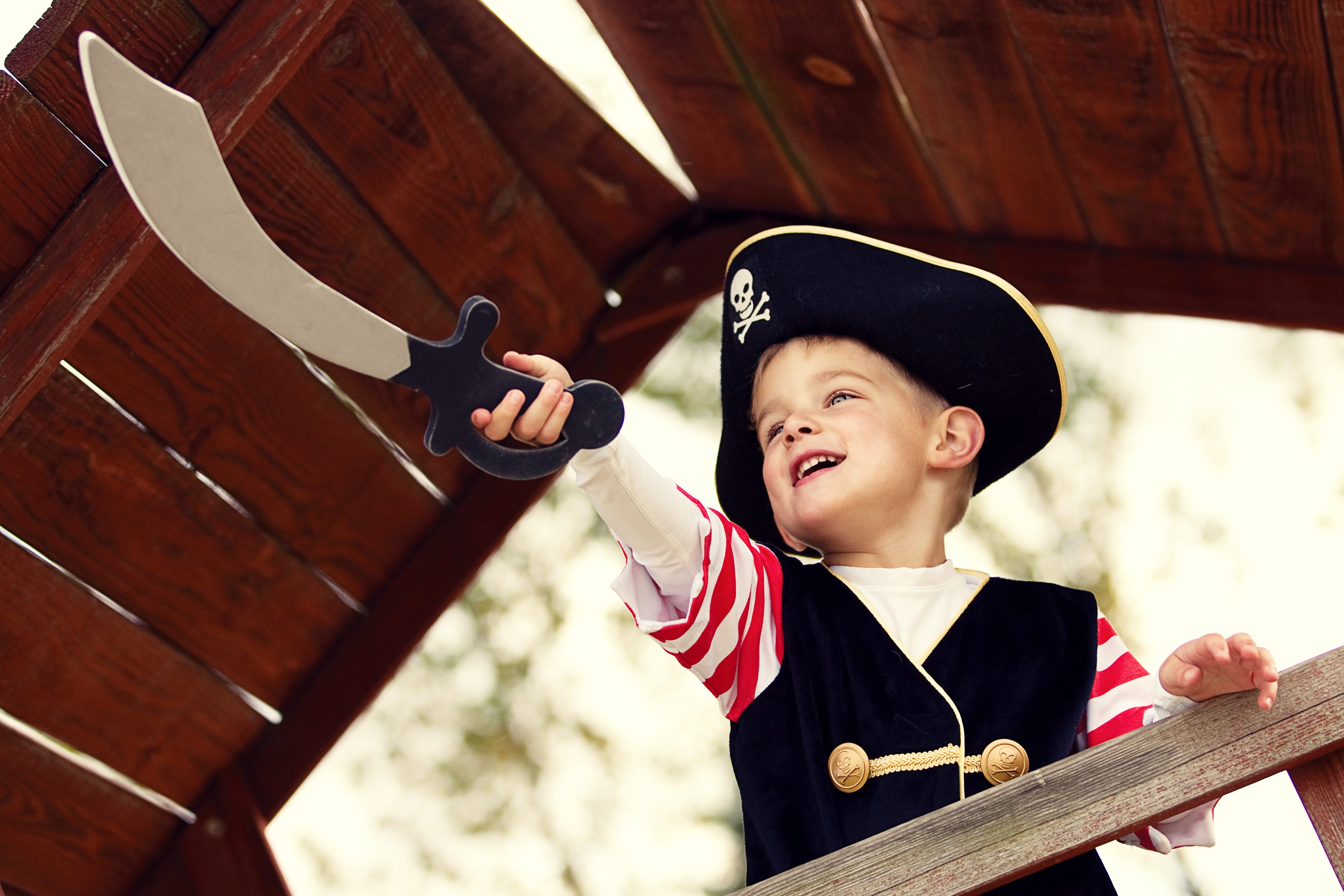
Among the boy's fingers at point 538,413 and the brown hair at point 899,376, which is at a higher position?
the brown hair at point 899,376

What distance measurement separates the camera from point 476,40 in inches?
87.3

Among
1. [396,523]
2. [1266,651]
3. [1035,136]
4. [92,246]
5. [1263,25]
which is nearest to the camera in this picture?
[1266,651]

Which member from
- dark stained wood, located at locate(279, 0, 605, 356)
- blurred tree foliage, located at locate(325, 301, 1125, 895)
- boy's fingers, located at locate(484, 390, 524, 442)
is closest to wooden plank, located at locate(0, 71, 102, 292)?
dark stained wood, located at locate(279, 0, 605, 356)

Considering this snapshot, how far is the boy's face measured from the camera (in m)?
1.60

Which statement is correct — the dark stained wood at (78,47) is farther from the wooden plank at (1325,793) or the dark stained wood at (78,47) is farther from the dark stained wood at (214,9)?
the wooden plank at (1325,793)

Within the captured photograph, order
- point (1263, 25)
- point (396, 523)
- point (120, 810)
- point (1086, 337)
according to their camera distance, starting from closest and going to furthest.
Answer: point (1263, 25) < point (120, 810) < point (396, 523) < point (1086, 337)

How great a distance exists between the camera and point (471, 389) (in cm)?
121

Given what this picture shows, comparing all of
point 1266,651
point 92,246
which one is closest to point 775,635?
point 1266,651

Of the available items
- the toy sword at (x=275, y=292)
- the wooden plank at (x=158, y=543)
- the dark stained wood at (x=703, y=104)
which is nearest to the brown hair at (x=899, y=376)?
the toy sword at (x=275, y=292)

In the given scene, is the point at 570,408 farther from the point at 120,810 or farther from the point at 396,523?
the point at 120,810

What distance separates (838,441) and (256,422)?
1.08 m

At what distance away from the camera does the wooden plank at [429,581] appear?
2.45 metres

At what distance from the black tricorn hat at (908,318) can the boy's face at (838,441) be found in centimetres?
4

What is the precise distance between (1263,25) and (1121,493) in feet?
5.55
